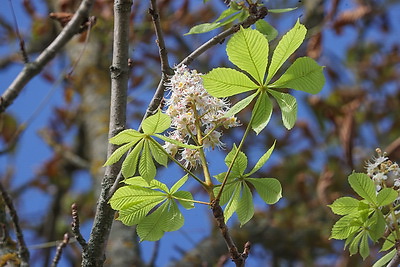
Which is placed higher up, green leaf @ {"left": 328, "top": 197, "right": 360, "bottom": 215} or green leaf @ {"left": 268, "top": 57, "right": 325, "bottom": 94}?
green leaf @ {"left": 268, "top": 57, "right": 325, "bottom": 94}

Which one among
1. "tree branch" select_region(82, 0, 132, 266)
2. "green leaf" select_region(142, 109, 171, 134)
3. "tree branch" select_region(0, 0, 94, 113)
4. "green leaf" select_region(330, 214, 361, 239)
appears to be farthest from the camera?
"tree branch" select_region(0, 0, 94, 113)

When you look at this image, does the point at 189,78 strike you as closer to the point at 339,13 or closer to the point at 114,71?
the point at 114,71

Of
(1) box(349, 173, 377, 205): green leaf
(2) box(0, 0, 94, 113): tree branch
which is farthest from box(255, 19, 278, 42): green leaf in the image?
(2) box(0, 0, 94, 113): tree branch

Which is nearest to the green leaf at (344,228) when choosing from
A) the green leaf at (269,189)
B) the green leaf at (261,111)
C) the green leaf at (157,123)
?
the green leaf at (269,189)

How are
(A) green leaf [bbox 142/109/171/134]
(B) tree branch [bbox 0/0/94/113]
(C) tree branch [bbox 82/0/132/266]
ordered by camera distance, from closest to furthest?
(A) green leaf [bbox 142/109/171/134] < (C) tree branch [bbox 82/0/132/266] < (B) tree branch [bbox 0/0/94/113]

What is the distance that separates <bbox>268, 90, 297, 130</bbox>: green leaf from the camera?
862mm

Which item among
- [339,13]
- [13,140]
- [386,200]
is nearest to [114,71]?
[386,200]

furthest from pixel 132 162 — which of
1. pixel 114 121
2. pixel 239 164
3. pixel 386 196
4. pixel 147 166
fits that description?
pixel 386 196

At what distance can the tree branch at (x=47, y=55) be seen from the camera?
166 centimetres

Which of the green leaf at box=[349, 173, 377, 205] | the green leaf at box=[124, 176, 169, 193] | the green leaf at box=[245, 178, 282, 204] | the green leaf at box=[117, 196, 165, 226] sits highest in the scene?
the green leaf at box=[124, 176, 169, 193]

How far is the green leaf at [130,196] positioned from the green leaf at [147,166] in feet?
0.12

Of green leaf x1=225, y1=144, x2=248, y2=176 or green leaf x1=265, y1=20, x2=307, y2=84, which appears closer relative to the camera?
green leaf x1=265, y1=20, x2=307, y2=84

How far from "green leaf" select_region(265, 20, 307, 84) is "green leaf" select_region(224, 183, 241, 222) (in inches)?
8.0

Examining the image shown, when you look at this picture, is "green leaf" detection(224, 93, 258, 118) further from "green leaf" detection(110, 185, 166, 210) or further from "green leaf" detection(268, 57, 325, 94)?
"green leaf" detection(110, 185, 166, 210)
